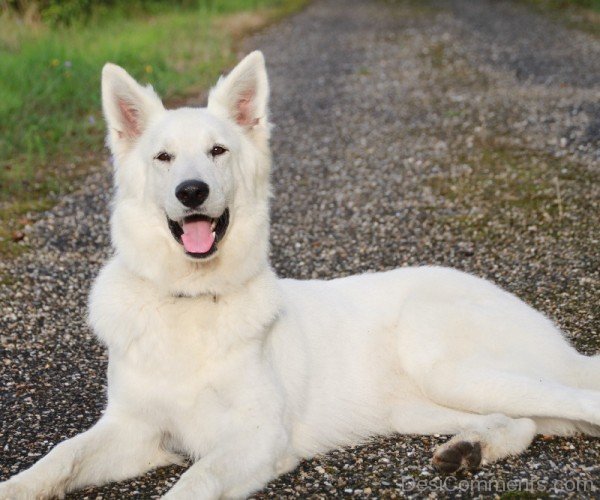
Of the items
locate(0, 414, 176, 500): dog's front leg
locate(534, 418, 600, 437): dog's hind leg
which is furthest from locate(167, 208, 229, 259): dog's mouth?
locate(534, 418, 600, 437): dog's hind leg

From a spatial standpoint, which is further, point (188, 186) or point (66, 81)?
point (66, 81)

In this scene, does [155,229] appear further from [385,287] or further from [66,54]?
[66,54]

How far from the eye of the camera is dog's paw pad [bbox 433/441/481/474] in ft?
12.0

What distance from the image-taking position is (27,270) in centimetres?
673

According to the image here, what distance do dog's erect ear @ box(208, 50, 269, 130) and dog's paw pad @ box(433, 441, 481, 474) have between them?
1.87m

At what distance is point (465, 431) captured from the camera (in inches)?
149

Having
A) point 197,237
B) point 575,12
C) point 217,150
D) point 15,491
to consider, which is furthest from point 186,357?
point 575,12

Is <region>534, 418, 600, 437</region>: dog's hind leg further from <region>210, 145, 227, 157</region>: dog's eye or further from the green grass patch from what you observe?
the green grass patch

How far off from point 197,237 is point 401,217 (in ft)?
A: 14.4

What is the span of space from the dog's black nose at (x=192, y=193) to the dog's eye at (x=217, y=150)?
367 millimetres

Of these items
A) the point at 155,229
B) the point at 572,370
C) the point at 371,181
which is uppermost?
the point at 155,229

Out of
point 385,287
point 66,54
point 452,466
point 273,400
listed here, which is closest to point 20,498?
point 273,400

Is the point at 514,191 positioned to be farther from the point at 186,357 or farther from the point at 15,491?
the point at 15,491

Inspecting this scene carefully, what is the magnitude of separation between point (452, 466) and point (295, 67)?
12001 millimetres
